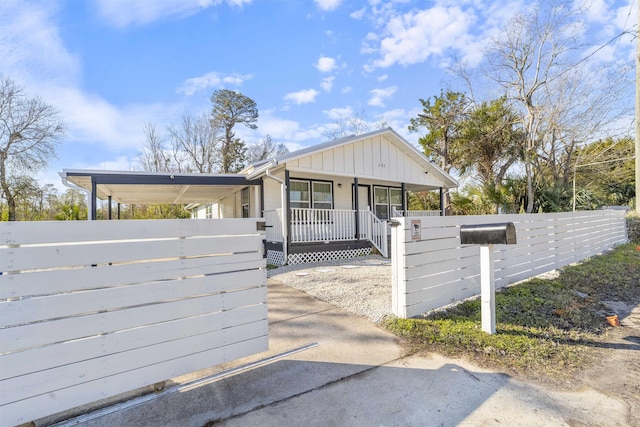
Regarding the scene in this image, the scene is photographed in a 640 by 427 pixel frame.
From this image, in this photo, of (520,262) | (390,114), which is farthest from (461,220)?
(390,114)

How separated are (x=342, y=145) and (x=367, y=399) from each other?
8904 millimetres

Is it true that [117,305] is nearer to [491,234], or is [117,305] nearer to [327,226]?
[491,234]

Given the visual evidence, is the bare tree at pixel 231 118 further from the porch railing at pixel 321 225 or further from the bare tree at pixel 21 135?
the porch railing at pixel 321 225

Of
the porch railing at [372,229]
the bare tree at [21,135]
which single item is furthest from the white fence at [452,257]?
the bare tree at [21,135]

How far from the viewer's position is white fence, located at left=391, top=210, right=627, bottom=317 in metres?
3.84

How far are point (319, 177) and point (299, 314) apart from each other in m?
7.43

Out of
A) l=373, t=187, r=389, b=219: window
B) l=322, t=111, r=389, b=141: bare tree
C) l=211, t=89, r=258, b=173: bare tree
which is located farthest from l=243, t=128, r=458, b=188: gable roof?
l=211, t=89, r=258, b=173: bare tree

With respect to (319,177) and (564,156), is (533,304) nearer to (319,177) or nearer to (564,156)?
(319,177)

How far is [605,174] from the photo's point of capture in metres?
18.0

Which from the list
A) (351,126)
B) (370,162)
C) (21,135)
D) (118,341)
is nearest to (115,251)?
(118,341)

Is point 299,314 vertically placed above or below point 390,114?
below

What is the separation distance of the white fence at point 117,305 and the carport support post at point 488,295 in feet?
8.04

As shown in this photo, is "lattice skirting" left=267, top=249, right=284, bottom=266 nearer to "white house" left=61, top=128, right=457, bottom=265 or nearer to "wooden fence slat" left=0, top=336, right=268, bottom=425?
"white house" left=61, top=128, right=457, bottom=265

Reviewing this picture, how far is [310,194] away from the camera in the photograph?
1113cm
